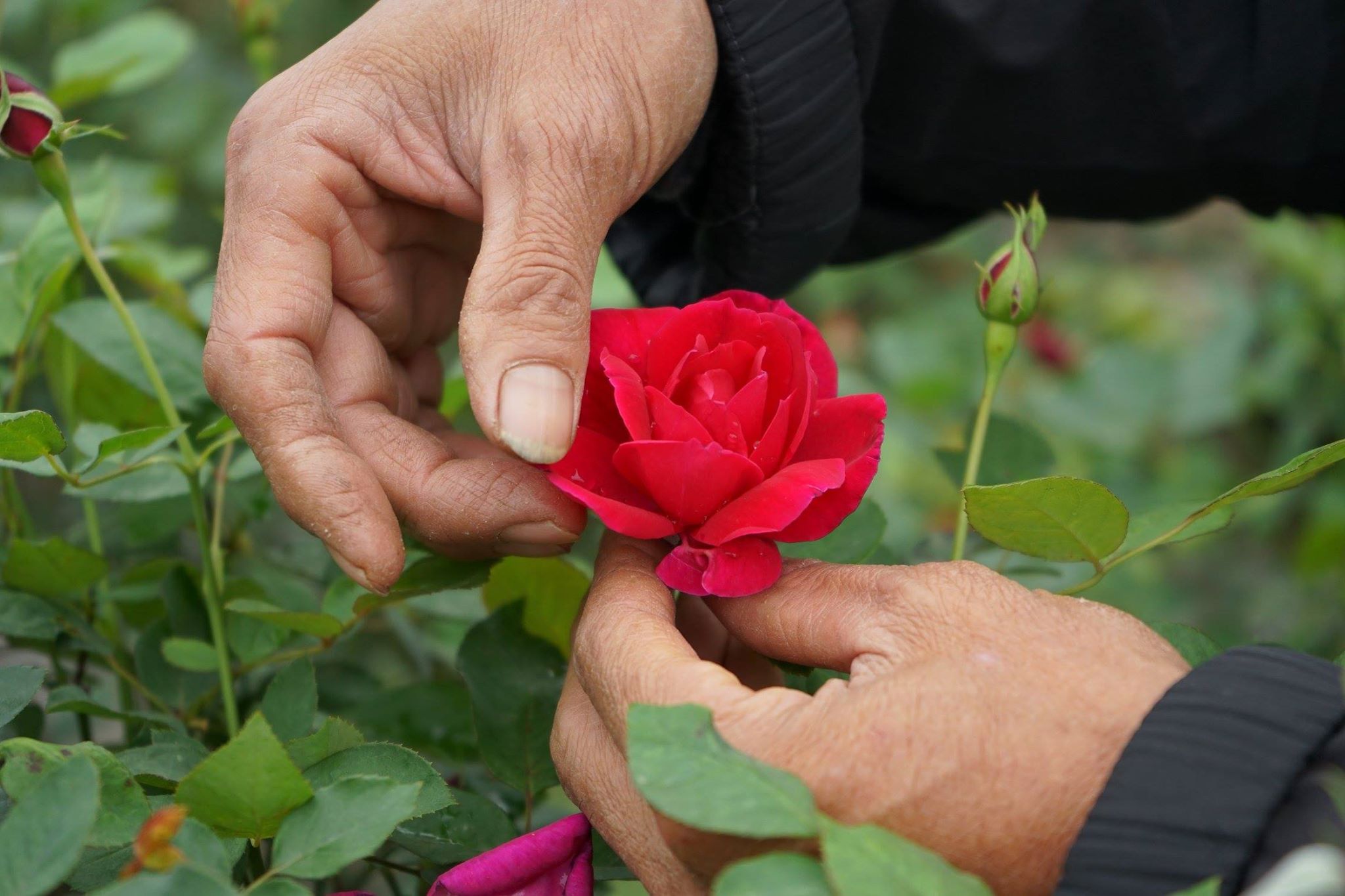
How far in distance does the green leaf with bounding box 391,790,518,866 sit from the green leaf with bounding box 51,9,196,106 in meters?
0.98

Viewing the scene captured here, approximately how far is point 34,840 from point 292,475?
31 centimetres

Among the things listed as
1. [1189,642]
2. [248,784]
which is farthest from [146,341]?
[1189,642]

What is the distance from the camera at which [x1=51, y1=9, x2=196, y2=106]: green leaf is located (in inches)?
52.1

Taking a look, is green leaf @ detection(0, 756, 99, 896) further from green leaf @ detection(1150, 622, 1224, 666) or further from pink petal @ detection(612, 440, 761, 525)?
green leaf @ detection(1150, 622, 1224, 666)

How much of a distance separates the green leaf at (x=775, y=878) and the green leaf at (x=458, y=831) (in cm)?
29

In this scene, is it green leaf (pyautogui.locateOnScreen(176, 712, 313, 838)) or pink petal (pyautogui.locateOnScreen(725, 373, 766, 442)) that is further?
pink petal (pyautogui.locateOnScreen(725, 373, 766, 442))

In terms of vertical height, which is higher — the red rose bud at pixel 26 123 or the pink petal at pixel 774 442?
the red rose bud at pixel 26 123

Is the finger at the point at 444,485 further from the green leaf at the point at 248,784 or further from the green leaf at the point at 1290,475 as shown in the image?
the green leaf at the point at 1290,475

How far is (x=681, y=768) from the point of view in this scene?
1.81 feet

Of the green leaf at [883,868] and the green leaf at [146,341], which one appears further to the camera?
the green leaf at [146,341]

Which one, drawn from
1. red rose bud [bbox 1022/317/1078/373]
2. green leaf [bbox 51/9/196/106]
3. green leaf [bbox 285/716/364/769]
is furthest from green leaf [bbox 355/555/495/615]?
red rose bud [bbox 1022/317/1078/373]

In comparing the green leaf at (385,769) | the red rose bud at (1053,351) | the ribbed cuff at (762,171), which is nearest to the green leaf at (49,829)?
the green leaf at (385,769)

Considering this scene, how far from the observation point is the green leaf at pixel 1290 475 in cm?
68

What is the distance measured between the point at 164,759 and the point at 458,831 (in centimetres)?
20
